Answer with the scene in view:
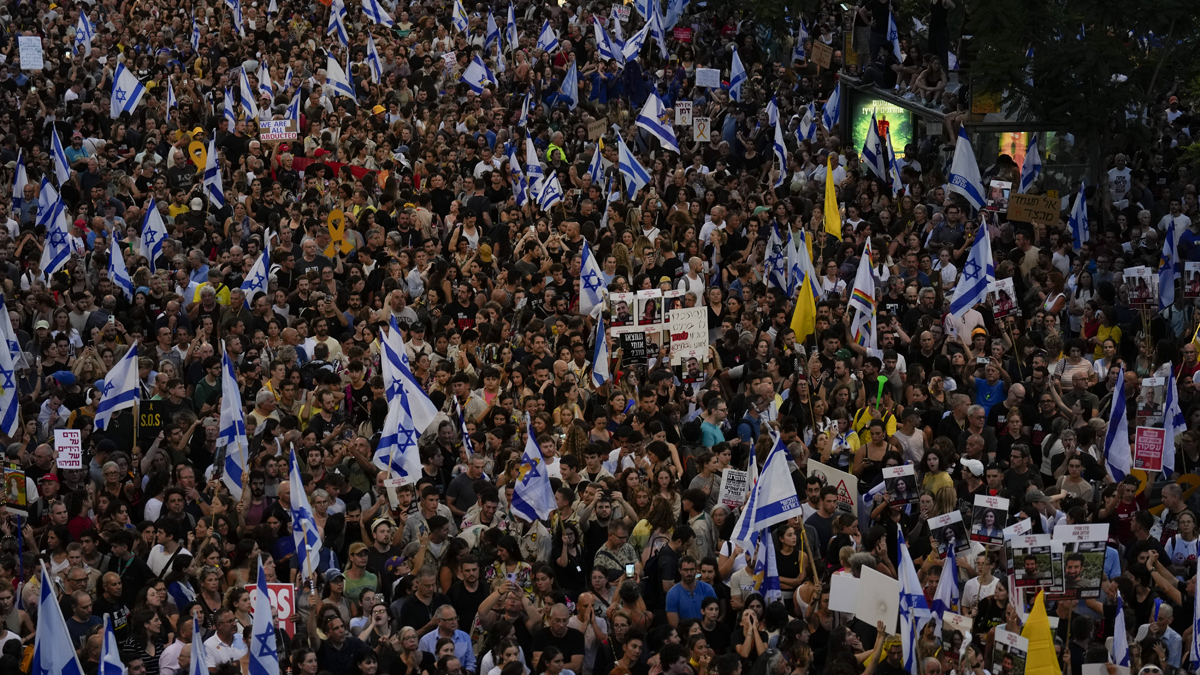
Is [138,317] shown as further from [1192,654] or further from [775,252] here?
[1192,654]

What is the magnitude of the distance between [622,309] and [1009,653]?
658 centimetres

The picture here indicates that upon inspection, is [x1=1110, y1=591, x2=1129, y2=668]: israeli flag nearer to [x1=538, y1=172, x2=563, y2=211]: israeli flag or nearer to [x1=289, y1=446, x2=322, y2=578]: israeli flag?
[x1=289, y1=446, x2=322, y2=578]: israeli flag

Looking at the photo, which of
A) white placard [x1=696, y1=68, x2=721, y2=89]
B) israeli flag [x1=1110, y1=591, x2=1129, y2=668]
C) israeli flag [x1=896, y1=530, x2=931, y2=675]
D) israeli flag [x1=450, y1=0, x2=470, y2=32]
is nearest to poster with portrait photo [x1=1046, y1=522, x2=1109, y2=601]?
israeli flag [x1=1110, y1=591, x2=1129, y2=668]

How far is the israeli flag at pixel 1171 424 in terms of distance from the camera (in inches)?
568

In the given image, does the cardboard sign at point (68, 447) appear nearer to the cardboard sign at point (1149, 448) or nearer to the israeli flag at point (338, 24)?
the cardboard sign at point (1149, 448)

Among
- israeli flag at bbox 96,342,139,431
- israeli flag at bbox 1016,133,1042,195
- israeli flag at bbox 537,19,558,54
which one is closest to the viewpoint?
israeli flag at bbox 96,342,139,431

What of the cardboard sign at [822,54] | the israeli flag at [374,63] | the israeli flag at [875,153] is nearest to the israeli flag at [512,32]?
the israeli flag at [374,63]

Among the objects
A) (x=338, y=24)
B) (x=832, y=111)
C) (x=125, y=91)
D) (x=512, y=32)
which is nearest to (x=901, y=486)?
(x=832, y=111)

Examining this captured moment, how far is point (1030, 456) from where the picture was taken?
47.9 ft

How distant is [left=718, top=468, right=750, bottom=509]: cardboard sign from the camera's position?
44.3 feet

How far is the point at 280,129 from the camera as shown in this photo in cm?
2333

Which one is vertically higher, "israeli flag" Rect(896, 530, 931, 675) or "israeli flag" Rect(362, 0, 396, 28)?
"israeli flag" Rect(362, 0, 396, 28)

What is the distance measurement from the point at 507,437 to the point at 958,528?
12.6 feet

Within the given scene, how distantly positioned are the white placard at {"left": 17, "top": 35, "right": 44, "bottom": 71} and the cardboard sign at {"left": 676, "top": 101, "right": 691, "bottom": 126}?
31.2 feet
